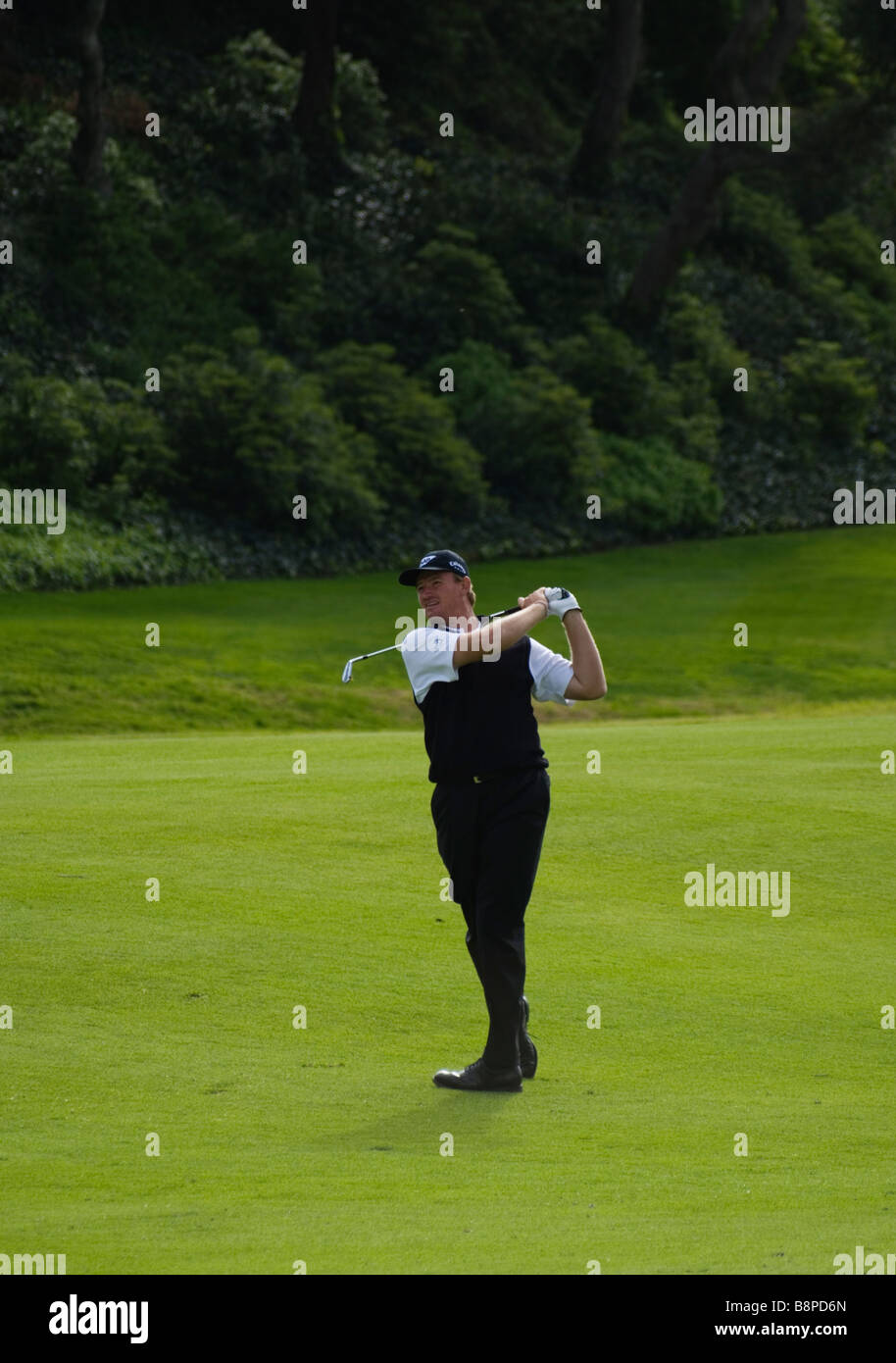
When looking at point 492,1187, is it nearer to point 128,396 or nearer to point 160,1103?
point 160,1103

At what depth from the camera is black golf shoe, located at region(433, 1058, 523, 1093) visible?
25.0 ft

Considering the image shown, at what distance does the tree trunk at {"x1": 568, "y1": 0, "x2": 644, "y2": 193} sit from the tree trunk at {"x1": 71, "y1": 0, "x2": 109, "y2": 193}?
13335 mm

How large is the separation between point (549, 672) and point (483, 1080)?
1.80 meters

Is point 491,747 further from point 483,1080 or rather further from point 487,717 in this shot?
point 483,1080

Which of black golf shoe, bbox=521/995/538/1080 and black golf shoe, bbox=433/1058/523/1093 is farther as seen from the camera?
black golf shoe, bbox=521/995/538/1080

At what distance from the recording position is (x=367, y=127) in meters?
41.8

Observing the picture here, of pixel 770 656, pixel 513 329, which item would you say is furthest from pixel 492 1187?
pixel 513 329

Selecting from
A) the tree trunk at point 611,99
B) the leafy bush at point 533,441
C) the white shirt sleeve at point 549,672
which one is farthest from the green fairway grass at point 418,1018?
the tree trunk at point 611,99

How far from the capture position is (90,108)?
33906 mm

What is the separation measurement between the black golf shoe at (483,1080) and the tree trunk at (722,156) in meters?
34.0

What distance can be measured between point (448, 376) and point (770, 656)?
36.9 feet

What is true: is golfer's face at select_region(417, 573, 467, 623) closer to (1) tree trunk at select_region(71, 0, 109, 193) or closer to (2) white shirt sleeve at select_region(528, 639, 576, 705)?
(2) white shirt sleeve at select_region(528, 639, 576, 705)

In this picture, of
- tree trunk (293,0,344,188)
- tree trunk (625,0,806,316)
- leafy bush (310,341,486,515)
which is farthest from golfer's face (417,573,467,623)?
tree trunk (293,0,344,188)

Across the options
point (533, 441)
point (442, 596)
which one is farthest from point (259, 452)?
point (442, 596)
